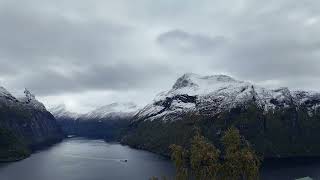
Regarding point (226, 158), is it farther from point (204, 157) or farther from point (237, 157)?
point (237, 157)

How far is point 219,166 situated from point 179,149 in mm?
9539

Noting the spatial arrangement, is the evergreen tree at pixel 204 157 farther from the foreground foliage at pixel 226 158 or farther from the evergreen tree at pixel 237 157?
the evergreen tree at pixel 237 157

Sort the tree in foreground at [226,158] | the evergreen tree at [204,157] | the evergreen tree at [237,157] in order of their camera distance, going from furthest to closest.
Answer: the evergreen tree at [204,157] < the tree in foreground at [226,158] < the evergreen tree at [237,157]

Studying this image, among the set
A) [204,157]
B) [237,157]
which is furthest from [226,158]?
[237,157]

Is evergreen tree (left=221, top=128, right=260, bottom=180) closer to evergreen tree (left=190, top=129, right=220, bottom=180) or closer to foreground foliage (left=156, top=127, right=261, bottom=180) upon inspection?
foreground foliage (left=156, top=127, right=261, bottom=180)

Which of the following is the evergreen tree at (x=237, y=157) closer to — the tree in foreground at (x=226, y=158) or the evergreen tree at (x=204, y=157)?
the tree in foreground at (x=226, y=158)

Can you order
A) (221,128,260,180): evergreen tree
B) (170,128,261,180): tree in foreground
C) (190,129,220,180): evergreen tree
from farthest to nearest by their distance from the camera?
(190,129,220,180): evergreen tree → (170,128,261,180): tree in foreground → (221,128,260,180): evergreen tree

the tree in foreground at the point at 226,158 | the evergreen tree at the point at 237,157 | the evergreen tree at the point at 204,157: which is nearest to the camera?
the evergreen tree at the point at 237,157

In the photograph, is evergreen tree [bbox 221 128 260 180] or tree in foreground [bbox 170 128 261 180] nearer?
evergreen tree [bbox 221 128 260 180]

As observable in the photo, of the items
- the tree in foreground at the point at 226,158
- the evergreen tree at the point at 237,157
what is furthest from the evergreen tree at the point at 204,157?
the evergreen tree at the point at 237,157

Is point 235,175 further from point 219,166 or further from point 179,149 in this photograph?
point 179,149

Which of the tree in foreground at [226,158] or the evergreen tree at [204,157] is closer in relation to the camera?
the tree in foreground at [226,158]

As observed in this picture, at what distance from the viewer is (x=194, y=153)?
99375mm

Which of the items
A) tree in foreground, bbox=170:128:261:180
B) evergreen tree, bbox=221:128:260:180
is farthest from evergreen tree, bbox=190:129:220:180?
evergreen tree, bbox=221:128:260:180
